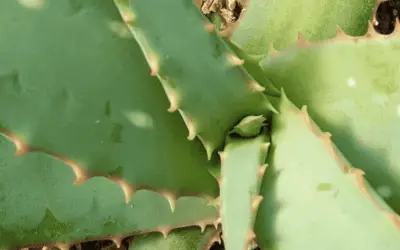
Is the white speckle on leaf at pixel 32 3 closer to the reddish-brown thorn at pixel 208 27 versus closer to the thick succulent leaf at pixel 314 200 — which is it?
the reddish-brown thorn at pixel 208 27

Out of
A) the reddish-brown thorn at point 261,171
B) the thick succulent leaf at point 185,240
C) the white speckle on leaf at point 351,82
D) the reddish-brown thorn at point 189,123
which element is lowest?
the thick succulent leaf at point 185,240

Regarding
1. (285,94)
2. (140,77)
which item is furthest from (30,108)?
(285,94)

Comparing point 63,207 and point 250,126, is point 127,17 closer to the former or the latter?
point 250,126

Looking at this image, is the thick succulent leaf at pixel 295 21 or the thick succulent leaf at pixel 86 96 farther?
the thick succulent leaf at pixel 295 21

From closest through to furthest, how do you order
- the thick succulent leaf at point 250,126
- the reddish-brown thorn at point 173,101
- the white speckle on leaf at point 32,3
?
1. the white speckle on leaf at point 32,3
2. the reddish-brown thorn at point 173,101
3. the thick succulent leaf at point 250,126

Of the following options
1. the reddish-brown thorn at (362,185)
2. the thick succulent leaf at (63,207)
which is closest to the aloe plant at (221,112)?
the reddish-brown thorn at (362,185)

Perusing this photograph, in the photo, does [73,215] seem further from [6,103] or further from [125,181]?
[6,103]

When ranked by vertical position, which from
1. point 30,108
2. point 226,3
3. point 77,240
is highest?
point 30,108
